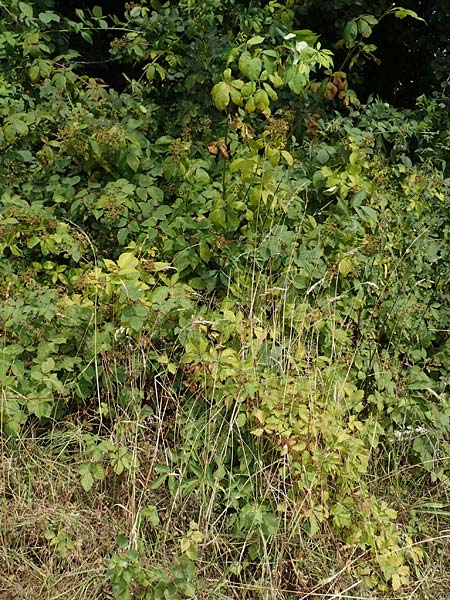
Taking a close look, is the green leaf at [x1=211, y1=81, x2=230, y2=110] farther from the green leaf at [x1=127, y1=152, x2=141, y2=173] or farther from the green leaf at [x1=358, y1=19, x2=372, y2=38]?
the green leaf at [x1=358, y1=19, x2=372, y2=38]

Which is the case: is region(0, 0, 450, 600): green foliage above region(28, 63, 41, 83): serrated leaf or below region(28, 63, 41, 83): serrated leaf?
below

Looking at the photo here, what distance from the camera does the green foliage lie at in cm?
298

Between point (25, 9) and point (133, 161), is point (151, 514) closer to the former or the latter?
point (133, 161)

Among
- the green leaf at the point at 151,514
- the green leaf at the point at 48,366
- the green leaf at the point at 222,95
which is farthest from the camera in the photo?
the green leaf at the point at 222,95

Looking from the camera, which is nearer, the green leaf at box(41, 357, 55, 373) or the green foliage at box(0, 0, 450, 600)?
the green foliage at box(0, 0, 450, 600)

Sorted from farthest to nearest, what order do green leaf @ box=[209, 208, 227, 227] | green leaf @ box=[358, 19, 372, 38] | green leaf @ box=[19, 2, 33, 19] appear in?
green leaf @ box=[19, 2, 33, 19] → green leaf @ box=[358, 19, 372, 38] → green leaf @ box=[209, 208, 227, 227]

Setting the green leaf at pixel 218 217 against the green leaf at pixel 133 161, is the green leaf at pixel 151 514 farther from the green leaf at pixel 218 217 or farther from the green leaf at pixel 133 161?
the green leaf at pixel 133 161

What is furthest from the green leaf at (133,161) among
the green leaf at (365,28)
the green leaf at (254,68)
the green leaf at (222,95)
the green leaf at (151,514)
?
the green leaf at (151,514)

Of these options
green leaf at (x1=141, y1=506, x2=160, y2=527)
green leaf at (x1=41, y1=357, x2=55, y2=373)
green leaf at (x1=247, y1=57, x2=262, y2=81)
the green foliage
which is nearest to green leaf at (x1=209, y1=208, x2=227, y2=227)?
the green foliage

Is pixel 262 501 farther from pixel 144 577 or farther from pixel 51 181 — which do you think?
pixel 51 181

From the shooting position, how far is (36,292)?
3361 mm

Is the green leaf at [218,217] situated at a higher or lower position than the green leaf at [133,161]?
lower

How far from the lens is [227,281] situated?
358 cm

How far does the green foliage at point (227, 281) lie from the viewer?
2982mm
